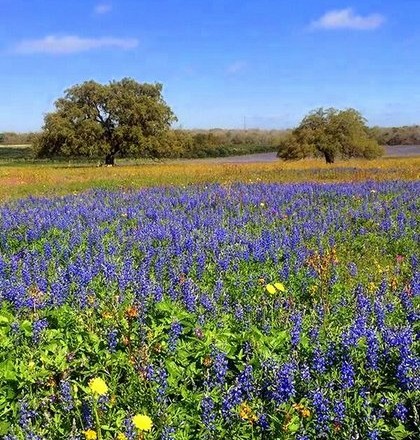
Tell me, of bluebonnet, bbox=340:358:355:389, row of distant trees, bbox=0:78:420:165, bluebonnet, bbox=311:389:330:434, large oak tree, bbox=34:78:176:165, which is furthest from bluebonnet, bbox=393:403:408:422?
large oak tree, bbox=34:78:176:165

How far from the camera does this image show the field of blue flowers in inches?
131

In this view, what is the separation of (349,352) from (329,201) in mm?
9853

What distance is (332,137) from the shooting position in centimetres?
3894

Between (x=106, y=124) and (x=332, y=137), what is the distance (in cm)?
2190

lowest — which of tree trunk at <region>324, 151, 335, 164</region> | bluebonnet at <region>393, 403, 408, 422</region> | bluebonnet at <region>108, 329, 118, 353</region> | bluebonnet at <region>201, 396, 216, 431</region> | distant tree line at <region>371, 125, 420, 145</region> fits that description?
bluebonnet at <region>393, 403, 408, 422</region>

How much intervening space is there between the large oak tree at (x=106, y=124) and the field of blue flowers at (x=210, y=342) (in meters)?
42.3

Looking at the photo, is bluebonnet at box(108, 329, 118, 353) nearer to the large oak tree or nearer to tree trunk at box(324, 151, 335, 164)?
tree trunk at box(324, 151, 335, 164)

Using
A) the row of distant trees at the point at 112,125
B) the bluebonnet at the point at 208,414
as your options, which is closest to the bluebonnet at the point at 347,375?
the bluebonnet at the point at 208,414

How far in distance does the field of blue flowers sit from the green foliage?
103ft

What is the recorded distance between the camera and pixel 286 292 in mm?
5844

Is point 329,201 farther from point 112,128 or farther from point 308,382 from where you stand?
point 112,128

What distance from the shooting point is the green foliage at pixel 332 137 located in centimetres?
3906

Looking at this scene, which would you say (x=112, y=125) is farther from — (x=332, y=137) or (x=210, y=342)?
(x=210, y=342)

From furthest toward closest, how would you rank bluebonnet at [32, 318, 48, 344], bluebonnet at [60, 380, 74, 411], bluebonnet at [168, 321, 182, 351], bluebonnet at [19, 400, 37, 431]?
bluebonnet at [32, 318, 48, 344]
bluebonnet at [168, 321, 182, 351]
bluebonnet at [60, 380, 74, 411]
bluebonnet at [19, 400, 37, 431]
